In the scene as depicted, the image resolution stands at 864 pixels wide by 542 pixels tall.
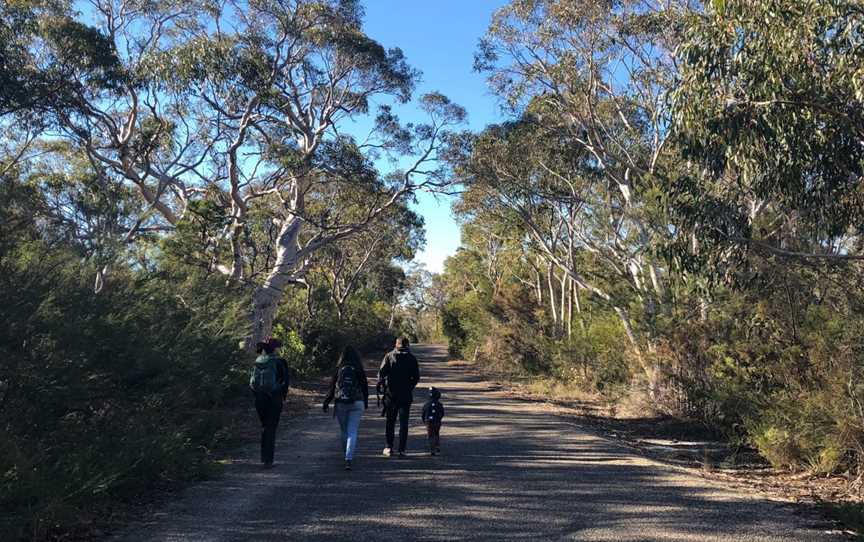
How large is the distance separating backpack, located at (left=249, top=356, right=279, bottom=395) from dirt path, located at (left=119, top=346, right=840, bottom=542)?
957mm

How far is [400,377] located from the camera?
8.27m

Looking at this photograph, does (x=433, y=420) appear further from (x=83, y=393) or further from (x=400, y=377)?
(x=83, y=393)

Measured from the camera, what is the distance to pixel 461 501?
6.09 m

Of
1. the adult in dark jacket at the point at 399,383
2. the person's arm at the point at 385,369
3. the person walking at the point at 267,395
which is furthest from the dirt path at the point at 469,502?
the person's arm at the point at 385,369

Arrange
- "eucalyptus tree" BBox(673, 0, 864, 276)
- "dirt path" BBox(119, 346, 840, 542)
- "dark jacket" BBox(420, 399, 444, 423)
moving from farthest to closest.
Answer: "dark jacket" BBox(420, 399, 444, 423)
"eucalyptus tree" BBox(673, 0, 864, 276)
"dirt path" BBox(119, 346, 840, 542)

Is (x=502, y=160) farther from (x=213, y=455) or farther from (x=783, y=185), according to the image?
(x=213, y=455)

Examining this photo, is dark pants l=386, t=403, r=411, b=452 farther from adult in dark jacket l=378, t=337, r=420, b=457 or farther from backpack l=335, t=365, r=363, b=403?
backpack l=335, t=365, r=363, b=403

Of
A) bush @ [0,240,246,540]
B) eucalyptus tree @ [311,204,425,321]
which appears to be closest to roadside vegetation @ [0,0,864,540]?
bush @ [0,240,246,540]

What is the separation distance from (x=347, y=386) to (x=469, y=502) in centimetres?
238

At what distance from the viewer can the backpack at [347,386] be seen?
779cm

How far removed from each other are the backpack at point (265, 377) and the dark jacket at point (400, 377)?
1.44 metres

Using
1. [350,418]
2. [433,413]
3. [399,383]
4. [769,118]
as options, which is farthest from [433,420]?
[769,118]

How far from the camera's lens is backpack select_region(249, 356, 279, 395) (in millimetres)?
7594

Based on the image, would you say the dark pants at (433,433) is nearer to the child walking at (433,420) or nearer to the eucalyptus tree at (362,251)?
the child walking at (433,420)
